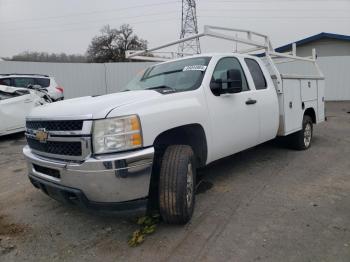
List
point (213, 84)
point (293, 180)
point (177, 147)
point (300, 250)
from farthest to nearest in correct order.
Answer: point (293, 180)
point (213, 84)
point (177, 147)
point (300, 250)

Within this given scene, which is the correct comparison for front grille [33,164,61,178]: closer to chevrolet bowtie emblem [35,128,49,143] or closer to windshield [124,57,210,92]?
chevrolet bowtie emblem [35,128,49,143]

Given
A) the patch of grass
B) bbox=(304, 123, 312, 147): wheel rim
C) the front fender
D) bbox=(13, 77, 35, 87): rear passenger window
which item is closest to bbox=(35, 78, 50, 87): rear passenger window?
bbox=(13, 77, 35, 87): rear passenger window

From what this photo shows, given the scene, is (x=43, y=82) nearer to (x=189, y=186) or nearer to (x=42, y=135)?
(x=42, y=135)

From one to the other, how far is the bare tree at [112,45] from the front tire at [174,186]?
4196 cm

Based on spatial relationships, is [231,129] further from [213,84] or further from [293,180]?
[293,180]

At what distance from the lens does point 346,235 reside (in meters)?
3.17

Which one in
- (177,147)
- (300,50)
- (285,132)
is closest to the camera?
(177,147)

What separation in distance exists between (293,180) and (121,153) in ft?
9.69

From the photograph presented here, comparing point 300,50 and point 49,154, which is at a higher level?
point 300,50

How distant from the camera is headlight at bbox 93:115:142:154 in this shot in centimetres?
292

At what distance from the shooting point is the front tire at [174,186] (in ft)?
10.6

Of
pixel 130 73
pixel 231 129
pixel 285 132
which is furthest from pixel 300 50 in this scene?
pixel 231 129

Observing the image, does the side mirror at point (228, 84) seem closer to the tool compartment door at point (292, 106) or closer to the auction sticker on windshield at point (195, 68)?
the auction sticker on windshield at point (195, 68)

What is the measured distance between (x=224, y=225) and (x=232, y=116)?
4.73 feet
